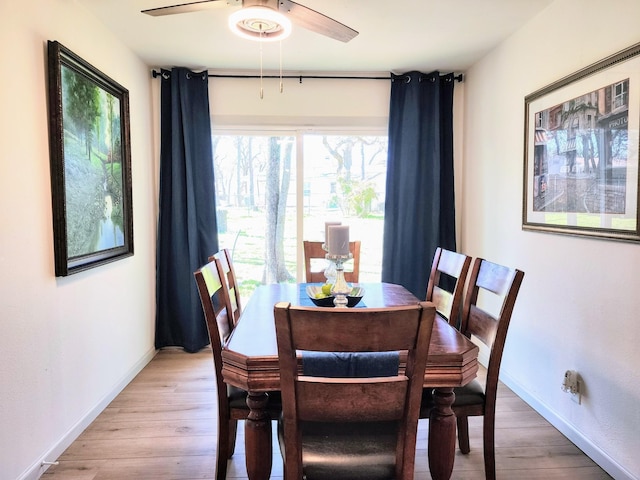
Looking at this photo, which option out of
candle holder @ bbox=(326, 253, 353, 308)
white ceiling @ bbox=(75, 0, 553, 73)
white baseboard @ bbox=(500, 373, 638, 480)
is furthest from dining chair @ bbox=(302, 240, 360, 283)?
white ceiling @ bbox=(75, 0, 553, 73)

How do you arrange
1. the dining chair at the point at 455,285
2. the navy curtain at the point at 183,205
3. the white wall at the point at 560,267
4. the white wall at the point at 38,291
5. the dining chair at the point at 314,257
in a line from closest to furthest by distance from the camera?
the white wall at the point at 38,291, the white wall at the point at 560,267, the dining chair at the point at 455,285, the dining chair at the point at 314,257, the navy curtain at the point at 183,205

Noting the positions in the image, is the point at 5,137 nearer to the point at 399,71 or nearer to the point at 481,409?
the point at 481,409

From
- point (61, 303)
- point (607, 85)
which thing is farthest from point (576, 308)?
point (61, 303)

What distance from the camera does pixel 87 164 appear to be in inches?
91.1

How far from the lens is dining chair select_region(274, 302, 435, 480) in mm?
1058

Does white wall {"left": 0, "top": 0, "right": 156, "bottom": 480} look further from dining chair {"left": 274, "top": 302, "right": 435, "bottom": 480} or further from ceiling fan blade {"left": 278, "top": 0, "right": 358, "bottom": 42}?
dining chair {"left": 274, "top": 302, "right": 435, "bottom": 480}

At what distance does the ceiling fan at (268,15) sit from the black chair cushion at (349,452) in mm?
1620

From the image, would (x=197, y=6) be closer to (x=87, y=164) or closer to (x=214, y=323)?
(x=87, y=164)

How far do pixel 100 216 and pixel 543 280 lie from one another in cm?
263

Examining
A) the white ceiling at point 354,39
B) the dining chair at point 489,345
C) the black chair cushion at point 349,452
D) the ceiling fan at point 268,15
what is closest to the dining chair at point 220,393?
the black chair cushion at point 349,452

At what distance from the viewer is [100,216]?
2471mm

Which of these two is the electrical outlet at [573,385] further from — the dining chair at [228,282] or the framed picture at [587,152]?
the dining chair at [228,282]

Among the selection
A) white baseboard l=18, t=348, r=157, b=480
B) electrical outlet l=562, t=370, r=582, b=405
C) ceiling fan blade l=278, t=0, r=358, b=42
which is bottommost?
white baseboard l=18, t=348, r=157, b=480

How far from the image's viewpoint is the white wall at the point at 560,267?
1.85m
